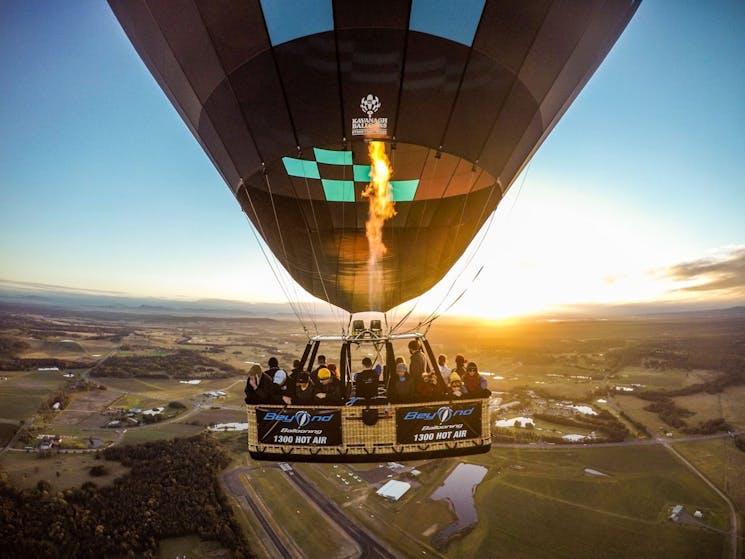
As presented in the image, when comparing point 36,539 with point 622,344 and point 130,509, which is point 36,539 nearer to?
point 130,509

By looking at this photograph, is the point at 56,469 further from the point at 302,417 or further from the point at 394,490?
the point at 302,417

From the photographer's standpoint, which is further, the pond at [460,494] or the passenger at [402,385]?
the pond at [460,494]

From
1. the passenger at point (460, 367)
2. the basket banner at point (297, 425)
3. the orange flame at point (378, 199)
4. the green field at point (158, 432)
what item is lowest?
the green field at point (158, 432)

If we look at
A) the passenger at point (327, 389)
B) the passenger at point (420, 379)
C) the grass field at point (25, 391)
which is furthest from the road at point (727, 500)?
the grass field at point (25, 391)

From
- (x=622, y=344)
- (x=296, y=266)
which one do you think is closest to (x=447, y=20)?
(x=296, y=266)

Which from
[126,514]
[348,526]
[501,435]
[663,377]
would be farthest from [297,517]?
[663,377]

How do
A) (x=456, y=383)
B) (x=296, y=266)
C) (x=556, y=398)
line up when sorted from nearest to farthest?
(x=456, y=383) → (x=296, y=266) → (x=556, y=398)

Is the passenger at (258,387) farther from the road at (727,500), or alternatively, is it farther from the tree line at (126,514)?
the road at (727,500)
